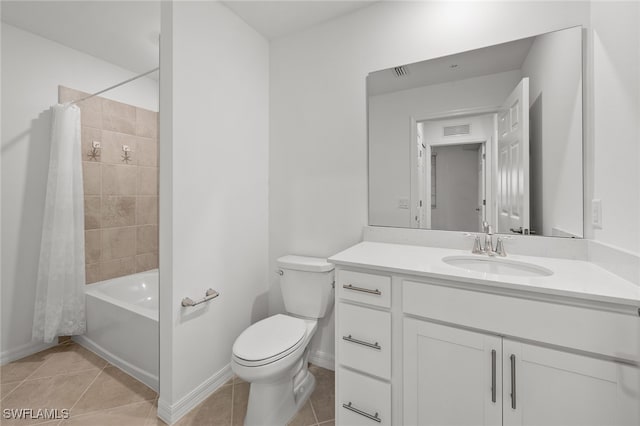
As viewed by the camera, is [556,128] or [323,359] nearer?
[556,128]

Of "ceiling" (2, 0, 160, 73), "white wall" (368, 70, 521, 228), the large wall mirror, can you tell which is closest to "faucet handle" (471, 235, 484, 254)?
the large wall mirror

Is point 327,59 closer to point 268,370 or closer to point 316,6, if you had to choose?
point 316,6

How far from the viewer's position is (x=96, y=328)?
209 cm

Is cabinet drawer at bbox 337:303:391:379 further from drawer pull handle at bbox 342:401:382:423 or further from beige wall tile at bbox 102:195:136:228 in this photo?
beige wall tile at bbox 102:195:136:228

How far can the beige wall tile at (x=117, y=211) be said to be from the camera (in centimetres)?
243

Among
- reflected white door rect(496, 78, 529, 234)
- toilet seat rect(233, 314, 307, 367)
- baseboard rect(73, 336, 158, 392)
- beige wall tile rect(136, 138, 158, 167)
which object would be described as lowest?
baseboard rect(73, 336, 158, 392)

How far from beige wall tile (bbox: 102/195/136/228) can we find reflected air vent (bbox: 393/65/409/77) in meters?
2.57

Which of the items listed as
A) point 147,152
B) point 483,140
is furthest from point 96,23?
point 483,140

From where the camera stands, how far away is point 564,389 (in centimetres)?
89

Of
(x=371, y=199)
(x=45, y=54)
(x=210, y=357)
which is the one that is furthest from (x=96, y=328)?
(x=371, y=199)

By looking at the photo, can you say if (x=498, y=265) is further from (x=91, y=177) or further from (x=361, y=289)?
(x=91, y=177)

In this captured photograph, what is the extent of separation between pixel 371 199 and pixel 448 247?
552 millimetres

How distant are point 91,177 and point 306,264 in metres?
2.07

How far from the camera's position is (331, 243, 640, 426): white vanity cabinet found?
844 mm
